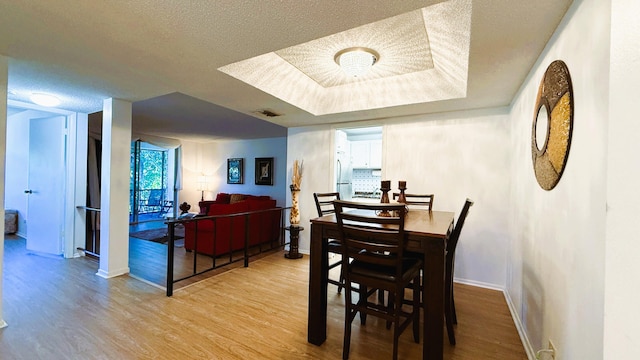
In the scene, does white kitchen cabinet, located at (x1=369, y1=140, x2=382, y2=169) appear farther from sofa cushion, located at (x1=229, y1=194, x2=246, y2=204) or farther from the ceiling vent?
sofa cushion, located at (x1=229, y1=194, x2=246, y2=204)

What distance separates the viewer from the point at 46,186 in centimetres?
405

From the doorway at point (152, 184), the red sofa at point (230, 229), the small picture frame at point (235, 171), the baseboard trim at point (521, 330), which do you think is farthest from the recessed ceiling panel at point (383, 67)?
the doorway at point (152, 184)

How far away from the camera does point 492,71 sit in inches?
84.0

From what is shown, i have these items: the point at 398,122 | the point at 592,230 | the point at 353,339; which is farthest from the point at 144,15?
the point at 398,122

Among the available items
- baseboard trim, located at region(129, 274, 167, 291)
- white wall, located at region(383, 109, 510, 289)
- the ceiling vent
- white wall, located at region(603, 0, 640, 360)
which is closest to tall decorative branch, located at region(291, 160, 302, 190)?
the ceiling vent

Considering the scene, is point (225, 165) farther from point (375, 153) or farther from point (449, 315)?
point (449, 315)

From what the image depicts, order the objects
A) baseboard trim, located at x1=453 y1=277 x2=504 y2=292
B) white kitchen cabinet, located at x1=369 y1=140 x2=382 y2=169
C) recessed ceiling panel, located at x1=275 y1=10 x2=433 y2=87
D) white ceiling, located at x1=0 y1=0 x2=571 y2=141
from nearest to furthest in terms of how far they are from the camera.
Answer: white ceiling, located at x1=0 y1=0 x2=571 y2=141
recessed ceiling panel, located at x1=275 y1=10 x2=433 y2=87
baseboard trim, located at x1=453 y1=277 x2=504 y2=292
white kitchen cabinet, located at x1=369 y1=140 x2=382 y2=169

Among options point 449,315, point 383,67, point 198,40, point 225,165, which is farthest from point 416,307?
point 225,165

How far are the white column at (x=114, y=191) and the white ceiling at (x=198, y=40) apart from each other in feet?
1.06

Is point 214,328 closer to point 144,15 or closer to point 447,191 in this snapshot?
point 144,15

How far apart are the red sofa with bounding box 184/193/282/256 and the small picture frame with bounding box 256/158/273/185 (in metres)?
1.98

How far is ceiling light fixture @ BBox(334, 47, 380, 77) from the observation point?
91.2 inches

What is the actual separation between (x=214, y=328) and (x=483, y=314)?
2.45 metres

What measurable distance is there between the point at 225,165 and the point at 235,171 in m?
0.53
